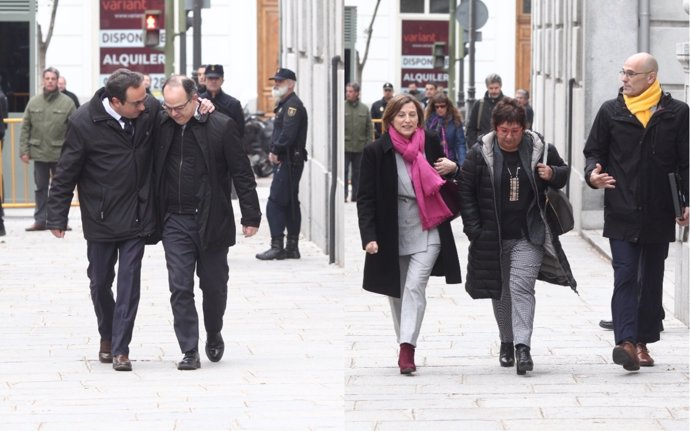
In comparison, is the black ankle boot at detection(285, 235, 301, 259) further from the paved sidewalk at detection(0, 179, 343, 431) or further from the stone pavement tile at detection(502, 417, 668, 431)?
the stone pavement tile at detection(502, 417, 668, 431)

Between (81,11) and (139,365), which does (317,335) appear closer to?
(139,365)

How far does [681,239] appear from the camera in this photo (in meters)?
11.1

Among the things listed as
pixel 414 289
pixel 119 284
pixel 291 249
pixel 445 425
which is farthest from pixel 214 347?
pixel 291 249

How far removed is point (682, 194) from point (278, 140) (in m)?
6.57

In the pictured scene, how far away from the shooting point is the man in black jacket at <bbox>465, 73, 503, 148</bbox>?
18953 millimetres

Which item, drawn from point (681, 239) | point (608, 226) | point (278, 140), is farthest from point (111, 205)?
point (278, 140)

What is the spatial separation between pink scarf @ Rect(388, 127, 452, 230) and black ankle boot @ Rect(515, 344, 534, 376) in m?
0.85

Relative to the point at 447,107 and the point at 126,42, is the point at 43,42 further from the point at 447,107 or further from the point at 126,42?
the point at 447,107

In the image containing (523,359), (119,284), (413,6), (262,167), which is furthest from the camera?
(413,6)

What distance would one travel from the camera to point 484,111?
19.0 m

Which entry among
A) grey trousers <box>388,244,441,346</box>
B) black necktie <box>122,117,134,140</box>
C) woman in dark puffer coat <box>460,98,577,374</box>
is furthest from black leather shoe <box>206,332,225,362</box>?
woman in dark puffer coat <box>460,98,577,374</box>

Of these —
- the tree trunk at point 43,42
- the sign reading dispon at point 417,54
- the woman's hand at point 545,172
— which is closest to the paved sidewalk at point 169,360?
the woman's hand at point 545,172

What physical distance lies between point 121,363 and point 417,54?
94.2 feet

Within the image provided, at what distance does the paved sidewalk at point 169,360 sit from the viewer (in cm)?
789
